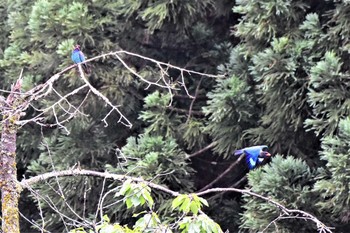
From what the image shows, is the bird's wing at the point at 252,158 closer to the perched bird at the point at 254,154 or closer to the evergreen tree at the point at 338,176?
the perched bird at the point at 254,154

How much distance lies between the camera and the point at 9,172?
253 cm

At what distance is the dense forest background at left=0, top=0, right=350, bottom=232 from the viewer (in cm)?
421

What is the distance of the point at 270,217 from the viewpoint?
14.0ft

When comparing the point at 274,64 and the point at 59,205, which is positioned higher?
the point at 274,64

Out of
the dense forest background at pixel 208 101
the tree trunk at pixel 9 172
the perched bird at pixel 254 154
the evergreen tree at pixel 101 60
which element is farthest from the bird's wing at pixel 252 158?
the tree trunk at pixel 9 172

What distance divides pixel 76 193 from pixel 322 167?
2154 millimetres

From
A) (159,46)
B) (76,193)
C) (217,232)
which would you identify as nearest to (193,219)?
(217,232)

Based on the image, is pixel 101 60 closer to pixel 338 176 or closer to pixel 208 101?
pixel 208 101

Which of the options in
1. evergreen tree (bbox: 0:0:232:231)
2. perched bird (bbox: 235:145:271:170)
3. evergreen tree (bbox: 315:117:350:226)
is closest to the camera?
evergreen tree (bbox: 315:117:350:226)

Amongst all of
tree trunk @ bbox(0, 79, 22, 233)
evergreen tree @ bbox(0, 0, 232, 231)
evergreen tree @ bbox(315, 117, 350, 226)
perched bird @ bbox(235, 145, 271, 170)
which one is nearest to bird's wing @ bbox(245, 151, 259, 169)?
perched bird @ bbox(235, 145, 271, 170)

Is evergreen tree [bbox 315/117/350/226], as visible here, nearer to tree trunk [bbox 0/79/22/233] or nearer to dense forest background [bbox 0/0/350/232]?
dense forest background [bbox 0/0/350/232]

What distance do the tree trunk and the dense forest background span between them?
46.3 inches

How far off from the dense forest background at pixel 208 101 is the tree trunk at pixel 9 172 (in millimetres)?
1176

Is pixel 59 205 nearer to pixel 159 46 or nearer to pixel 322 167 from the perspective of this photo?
pixel 159 46
